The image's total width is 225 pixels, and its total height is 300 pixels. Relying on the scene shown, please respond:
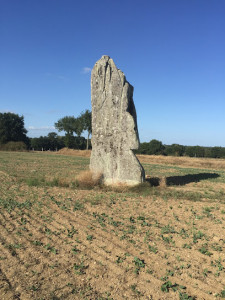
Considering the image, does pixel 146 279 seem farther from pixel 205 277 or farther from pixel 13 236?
pixel 13 236

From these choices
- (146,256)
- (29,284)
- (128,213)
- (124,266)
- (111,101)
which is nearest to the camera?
(29,284)

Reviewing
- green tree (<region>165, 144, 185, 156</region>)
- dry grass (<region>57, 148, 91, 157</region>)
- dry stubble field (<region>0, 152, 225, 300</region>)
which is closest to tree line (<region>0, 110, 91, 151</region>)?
dry grass (<region>57, 148, 91, 157</region>)

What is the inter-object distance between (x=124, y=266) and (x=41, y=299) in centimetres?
150

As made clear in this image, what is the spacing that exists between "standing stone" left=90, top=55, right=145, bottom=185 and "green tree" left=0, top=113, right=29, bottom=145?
49426 millimetres

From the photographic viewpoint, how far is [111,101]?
1159cm

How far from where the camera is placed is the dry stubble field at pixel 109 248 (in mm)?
3771

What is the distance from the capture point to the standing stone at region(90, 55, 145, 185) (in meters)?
→ 11.3

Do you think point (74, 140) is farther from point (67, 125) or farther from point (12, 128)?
point (12, 128)

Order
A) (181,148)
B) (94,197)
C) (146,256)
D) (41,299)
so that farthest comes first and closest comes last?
(181,148) < (94,197) < (146,256) < (41,299)

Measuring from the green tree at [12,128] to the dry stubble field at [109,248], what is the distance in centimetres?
5297

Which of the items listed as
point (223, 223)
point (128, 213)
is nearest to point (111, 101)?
point (128, 213)

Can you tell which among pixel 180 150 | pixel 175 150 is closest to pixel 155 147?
pixel 175 150

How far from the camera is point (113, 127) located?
456 inches

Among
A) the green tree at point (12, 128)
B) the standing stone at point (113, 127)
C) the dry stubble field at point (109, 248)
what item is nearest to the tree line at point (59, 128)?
the green tree at point (12, 128)
